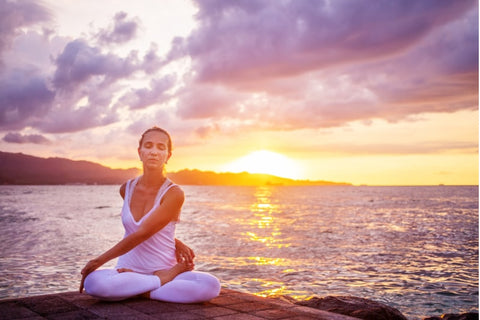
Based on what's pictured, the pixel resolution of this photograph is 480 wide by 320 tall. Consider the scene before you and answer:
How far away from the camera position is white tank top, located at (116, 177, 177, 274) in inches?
207

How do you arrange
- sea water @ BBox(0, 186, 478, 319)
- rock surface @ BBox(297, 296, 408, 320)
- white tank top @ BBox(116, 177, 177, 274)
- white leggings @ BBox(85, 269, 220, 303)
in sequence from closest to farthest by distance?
white leggings @ BBox(85, 269, 220, 303), white tank top @ BBox(116, 177, 177, 274), rock surface @ BBox(297, 296, 408, 320), sea water @ BBox(0, 186, 478, 319)

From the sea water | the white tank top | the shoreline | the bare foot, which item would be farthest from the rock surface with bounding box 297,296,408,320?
the white tank top

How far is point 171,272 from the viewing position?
5258 millimetres

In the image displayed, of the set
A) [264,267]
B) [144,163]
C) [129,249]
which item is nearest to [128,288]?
[129,249]

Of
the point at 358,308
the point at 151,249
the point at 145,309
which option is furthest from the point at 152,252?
the point at 358,308

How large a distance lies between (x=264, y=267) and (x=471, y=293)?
19.8 ft

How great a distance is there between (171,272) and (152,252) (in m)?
0.33

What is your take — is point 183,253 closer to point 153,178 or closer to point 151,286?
point 151,286

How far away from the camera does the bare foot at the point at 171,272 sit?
5.21 m

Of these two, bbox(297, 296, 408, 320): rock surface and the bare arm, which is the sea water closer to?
bbox(297, 296, 408, 320): rock surface

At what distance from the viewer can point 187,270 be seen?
17.8 feet

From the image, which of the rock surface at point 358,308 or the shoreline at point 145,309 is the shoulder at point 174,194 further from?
the rock surface at point 358,308

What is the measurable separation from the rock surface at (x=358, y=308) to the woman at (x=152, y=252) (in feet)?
8.08

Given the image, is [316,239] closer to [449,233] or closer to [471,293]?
[449,233]
